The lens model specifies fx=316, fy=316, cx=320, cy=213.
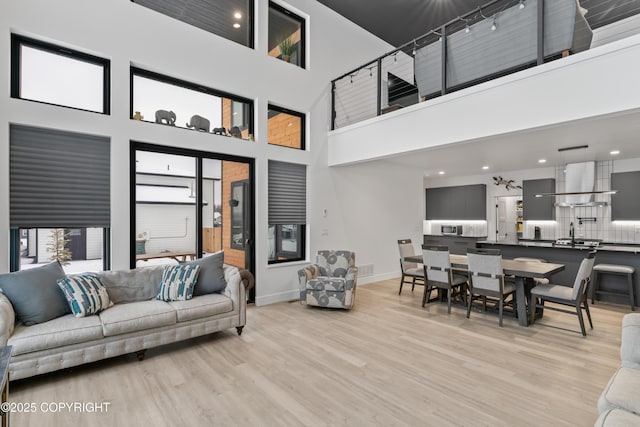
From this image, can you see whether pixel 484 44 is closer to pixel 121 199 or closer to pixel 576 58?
pixel 576 58

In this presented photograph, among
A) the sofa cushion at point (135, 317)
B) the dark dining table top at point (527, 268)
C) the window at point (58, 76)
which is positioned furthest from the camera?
the dark dining table top at point (527, 268)

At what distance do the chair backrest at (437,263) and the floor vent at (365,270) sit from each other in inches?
73.8

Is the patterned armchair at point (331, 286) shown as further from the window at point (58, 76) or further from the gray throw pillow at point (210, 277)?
the window at point (58, 76)

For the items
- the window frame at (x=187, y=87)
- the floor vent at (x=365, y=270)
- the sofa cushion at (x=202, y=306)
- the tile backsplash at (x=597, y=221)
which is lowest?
the floor vent at (x=365, y=270)

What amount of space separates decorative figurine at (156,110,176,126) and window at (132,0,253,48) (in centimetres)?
132

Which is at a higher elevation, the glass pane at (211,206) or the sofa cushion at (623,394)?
the glass pane at (211,206)

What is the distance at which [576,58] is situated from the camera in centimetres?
307

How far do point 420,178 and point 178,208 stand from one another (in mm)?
5854

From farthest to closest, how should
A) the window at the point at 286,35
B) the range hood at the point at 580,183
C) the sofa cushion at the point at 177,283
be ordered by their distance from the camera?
1. the range hood at the point at 580,183
2. the window at the point at 286,35
3. the sofa cushion at the point at 177,283

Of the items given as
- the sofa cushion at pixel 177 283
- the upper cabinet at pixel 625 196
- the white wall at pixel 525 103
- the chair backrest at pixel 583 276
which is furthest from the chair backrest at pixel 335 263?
the upper cabinet at pixel 625 196

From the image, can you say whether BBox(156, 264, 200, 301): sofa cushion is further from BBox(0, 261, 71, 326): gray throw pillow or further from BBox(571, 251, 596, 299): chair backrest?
BBox(571, 251, 596, 299): chair backrest

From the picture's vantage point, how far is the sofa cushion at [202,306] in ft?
10.8

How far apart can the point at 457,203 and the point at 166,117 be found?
25.4 ft

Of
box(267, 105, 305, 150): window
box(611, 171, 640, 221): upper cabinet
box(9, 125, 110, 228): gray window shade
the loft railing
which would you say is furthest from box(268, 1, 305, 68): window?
box(611, 171, 640, 221): upper cabinet
